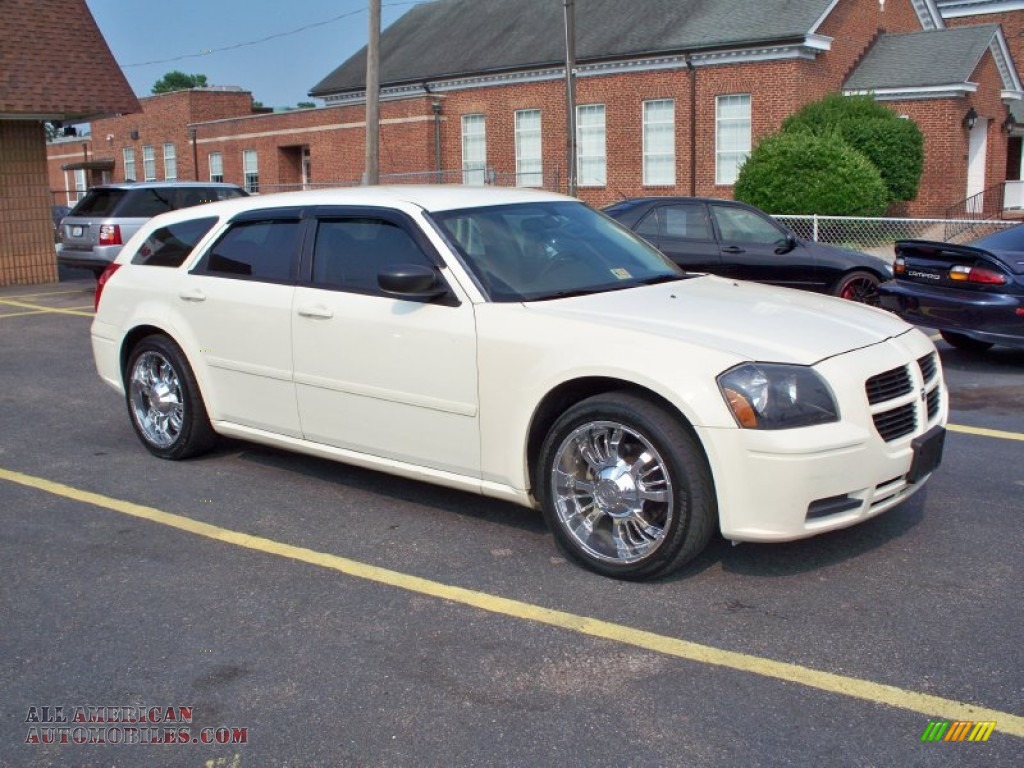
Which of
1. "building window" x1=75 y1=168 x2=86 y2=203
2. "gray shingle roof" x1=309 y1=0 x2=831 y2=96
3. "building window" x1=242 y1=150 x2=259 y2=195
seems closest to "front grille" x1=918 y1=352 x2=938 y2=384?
"gray shingle roof" x1=309 y1=0 x2=831 y2=96

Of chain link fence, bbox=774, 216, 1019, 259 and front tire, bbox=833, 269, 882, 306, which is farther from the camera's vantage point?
chain link fence, bbox=774, 216, 1019, 259

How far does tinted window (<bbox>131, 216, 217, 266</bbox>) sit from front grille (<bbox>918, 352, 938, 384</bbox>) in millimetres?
4039

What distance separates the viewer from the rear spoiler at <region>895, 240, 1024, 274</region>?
374 inches

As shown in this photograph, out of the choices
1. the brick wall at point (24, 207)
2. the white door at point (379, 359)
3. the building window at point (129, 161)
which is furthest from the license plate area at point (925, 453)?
the building window at point (129, 161)

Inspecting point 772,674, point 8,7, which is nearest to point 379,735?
point 772,674

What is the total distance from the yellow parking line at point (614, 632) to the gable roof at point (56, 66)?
13548 mm

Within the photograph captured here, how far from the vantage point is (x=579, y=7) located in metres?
35.5

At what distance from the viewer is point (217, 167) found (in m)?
47.2

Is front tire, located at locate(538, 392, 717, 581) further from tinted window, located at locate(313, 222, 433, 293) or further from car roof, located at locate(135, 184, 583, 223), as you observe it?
car roof, located at locate(135, 184, 583, 223)

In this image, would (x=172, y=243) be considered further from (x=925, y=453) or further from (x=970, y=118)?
(x=970, y=118)

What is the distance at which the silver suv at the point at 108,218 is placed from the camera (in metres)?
16.3

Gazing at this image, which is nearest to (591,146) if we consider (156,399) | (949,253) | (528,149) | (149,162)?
(528,149)

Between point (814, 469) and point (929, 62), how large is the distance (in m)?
28.5

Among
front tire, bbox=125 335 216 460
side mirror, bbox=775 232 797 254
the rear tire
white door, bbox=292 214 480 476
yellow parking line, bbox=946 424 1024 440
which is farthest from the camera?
side mirror, bbox=775 232 797 254
